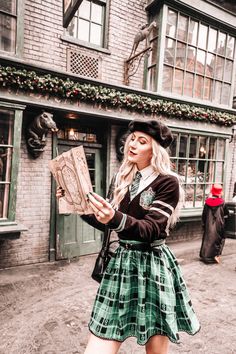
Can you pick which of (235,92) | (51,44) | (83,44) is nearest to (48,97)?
(51,44)

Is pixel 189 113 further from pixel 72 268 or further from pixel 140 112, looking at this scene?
pixel 72 268

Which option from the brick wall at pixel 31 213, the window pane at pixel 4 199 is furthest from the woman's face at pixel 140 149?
the brick wall at pixel 31 213

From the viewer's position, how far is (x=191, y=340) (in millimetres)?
3211

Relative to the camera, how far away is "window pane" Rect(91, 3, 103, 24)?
5812 millimetres

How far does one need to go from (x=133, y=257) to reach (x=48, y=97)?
143 inches

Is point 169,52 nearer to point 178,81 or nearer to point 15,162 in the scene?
point 178,81

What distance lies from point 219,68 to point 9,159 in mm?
5854

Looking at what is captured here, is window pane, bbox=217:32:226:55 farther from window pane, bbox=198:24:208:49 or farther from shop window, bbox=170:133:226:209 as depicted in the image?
shop window, bbox=170:133:226:209

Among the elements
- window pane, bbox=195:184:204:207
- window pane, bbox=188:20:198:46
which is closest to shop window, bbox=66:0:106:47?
window pane, bbox=188:20:198:46

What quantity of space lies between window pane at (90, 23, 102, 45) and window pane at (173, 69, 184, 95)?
195 cm

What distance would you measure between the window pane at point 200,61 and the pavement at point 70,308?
4.68 m

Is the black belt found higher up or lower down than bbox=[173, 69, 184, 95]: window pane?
lower down

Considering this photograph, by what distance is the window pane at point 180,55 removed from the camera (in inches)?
259

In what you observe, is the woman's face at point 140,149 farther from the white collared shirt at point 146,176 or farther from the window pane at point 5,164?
the window pane at point 5,164
